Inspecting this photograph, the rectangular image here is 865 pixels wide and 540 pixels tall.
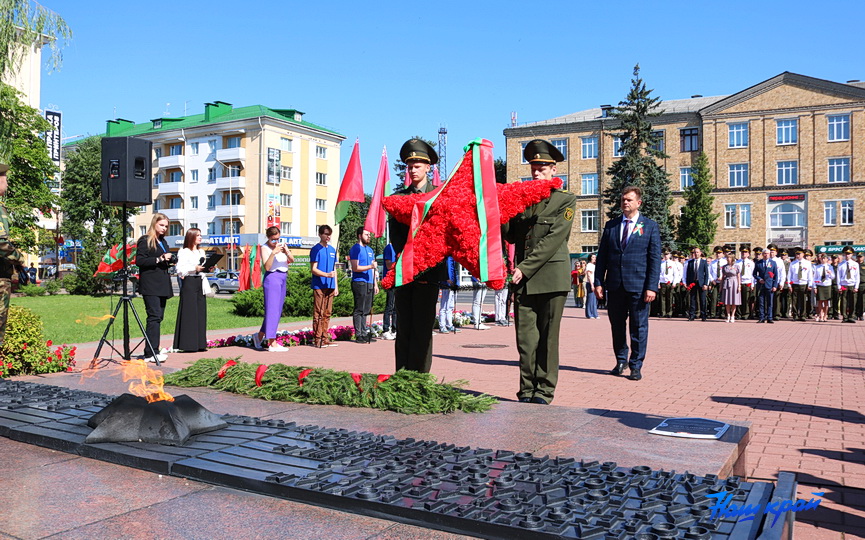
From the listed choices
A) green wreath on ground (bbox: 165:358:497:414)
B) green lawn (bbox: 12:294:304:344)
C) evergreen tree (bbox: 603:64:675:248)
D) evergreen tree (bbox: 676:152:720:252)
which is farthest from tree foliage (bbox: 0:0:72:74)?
evergreen tree (bbox: 676:152:720:252)

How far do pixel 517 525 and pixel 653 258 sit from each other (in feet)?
19.8

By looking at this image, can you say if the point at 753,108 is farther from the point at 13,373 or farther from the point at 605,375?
the point at 13,373

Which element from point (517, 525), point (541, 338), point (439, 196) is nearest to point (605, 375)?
point (541, 338)

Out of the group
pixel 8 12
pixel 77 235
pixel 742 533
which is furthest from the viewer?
pixel 77 235

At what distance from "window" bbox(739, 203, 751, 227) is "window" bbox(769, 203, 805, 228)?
161 cm

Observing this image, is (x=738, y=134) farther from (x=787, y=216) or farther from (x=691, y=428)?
(x=691, y=428)

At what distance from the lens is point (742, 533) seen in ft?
8.63

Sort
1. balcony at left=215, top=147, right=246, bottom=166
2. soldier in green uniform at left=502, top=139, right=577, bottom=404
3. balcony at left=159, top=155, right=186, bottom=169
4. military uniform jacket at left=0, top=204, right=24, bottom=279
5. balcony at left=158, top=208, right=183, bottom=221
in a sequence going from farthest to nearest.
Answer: balcony at left=158, top=208, right=183, bottom=221, balcony at left=159, top=155, right=186, bottom=169, balcony at left=215, top=147, right=246, bottom=166, military uniform jacket at left=0, top=204, right=24, bottom=279, soldier in green uniform at left=502, top=139, right=577, bottom=404

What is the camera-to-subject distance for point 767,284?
1969 cm

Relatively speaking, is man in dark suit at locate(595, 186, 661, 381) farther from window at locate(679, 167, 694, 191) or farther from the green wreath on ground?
window at locate(679, 167, 694, 191)

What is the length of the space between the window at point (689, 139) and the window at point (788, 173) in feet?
21.8

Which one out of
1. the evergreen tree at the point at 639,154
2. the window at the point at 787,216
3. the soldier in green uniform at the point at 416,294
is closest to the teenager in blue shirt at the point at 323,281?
the soldier in green uniform at the point at 416,294

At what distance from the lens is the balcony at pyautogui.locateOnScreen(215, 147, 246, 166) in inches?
2520

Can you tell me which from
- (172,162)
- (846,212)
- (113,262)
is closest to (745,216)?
(846,212)
